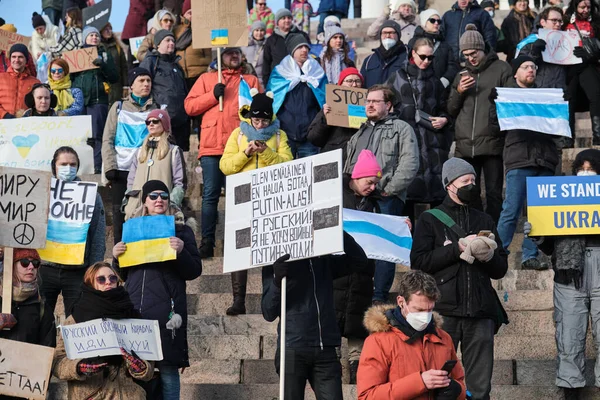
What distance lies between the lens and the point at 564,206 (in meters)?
11.7

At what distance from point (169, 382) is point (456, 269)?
7.29ft

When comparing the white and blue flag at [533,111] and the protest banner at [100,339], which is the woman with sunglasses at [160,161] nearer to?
the white and blue flag at [533,111]

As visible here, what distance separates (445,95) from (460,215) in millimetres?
4189

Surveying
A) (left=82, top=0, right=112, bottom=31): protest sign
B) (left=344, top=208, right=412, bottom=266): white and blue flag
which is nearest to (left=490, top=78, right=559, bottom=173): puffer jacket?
(left=344, top=208, right=412, bottom=266): white and blue flag

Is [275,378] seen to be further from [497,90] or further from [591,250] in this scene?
[497,90]

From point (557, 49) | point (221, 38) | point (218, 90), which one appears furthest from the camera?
point (557, 49)

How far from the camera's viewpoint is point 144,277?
10984 millimetres

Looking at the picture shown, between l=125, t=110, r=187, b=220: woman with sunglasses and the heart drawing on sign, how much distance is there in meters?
1.83

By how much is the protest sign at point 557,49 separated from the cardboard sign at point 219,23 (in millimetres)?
3287

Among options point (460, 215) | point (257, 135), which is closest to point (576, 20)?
point (257, 135)

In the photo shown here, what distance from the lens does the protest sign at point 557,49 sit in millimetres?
16156

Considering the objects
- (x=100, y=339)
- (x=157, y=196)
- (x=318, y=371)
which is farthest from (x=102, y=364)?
(x=157, y=196)

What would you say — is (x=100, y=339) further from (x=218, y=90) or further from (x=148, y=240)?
(x=218, y=90)

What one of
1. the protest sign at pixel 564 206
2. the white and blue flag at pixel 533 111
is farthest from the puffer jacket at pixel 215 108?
the protest sign at pixel 564 206
